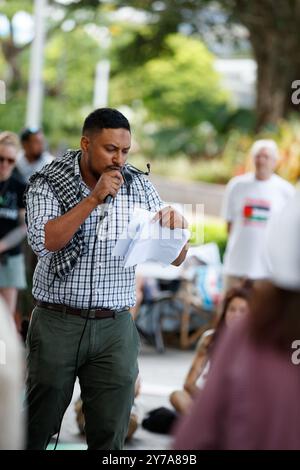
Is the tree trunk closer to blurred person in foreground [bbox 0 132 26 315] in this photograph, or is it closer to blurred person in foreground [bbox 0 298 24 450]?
blurred person in foreground [bbox 0 132 26 315]

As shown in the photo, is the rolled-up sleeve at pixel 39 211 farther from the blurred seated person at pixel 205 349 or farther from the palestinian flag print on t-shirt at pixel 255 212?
the palestinian flag print on t-shirt at pixel 255 212

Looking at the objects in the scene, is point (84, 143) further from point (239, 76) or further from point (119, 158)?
point (239, 76)

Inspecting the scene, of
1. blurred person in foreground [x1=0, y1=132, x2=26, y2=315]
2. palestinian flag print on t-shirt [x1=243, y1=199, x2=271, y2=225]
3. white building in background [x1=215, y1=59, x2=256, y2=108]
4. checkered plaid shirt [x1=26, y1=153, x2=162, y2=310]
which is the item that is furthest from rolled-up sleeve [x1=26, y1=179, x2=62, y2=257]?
white building in background [x1=215, y1=59, x2=256, y2=108]

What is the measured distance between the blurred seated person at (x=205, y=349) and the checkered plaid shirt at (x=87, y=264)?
226 cm

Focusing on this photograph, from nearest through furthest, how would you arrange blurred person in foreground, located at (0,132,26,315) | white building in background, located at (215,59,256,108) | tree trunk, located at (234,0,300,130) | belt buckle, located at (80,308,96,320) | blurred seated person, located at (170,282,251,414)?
belt buckle, located at (80,308,96,320) → blurred seated person, located at (170,282,251,414) → blurred person in foreground, located at (0,132,26,315) → tree trunk, located at (234,0,300,130) → white building in background, located at (215,59,256,108)

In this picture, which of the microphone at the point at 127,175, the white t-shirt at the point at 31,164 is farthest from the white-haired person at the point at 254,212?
the microphone at the point at 127,175

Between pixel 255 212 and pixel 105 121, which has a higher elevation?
pixel 105 121

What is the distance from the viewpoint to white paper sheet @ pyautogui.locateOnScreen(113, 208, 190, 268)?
A: 466cm

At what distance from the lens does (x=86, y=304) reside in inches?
184

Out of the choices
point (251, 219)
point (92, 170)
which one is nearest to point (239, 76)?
point (251, 219)

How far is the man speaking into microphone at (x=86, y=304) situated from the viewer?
466 cm

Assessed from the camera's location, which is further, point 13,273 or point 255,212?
point 255,212

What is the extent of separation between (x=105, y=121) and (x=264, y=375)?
2272 mm

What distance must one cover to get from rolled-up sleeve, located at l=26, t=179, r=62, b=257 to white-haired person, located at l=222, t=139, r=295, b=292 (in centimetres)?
547
